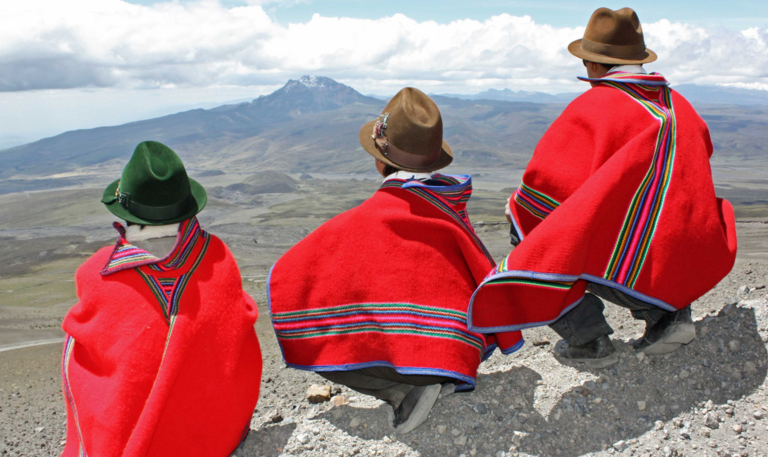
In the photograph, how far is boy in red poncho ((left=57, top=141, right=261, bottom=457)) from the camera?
6.37 feet

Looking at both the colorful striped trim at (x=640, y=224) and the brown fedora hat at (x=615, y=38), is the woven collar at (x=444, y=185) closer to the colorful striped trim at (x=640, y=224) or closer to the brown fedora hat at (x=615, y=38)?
the colorful striped trim at (x=640, y=224)

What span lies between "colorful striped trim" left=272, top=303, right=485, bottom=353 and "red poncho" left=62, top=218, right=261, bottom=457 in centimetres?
25

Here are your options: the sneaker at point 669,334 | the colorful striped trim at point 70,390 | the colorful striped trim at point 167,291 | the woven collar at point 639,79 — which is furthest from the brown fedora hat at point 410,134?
the colorful striped trim at point 70,390

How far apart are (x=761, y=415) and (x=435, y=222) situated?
1597 millimetres

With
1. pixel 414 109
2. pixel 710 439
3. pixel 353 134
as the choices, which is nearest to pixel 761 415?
pixel 710 439

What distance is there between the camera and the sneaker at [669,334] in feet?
8.34

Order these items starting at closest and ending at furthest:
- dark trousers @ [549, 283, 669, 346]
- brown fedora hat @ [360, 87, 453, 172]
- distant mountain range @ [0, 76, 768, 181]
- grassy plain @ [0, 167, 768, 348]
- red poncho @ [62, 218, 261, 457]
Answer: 1. red poncho @ [62, 218, 261, 457]
2. brown fedora hat @ [360, 87, 453, 172]
3. dark trousers @ [549, 283, 669, 346]
4. grassy plain @ [0, 167, 768, 348]
5. distant mountain range @ [0, 76, 768, 181]

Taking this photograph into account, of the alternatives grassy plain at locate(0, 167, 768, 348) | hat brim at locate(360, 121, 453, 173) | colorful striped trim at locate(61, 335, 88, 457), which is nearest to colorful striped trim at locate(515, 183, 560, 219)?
hat brim at locate(360, 121, 453, 173)

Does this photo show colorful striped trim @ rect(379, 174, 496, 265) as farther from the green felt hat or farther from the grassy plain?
the grassy plain

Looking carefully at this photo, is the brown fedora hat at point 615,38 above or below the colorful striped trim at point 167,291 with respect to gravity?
above

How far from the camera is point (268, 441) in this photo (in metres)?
2.46

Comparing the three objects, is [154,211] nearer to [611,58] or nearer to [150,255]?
[150,255]

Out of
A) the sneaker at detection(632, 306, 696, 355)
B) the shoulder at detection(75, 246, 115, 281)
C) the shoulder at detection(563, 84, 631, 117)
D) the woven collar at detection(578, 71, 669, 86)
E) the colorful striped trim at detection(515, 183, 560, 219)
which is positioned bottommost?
the sneaker at detection(632, 306, 696, 355)

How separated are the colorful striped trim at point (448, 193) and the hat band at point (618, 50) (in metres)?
0.91
